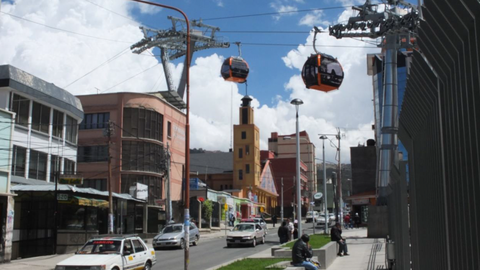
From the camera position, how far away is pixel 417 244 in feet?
22.3

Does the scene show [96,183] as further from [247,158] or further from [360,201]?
[247,158]

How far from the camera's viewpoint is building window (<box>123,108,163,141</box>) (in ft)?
181

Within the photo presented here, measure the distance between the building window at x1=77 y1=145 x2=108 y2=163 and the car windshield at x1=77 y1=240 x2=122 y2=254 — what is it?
4076 centimetres

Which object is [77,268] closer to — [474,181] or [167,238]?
[474,181]

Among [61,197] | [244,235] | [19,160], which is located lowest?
[244,235]

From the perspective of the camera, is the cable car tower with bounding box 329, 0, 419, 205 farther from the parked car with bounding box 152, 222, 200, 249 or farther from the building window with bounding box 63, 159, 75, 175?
the building window with bounding box 63, 159, 75, 175

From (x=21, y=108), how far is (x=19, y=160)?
3.16m

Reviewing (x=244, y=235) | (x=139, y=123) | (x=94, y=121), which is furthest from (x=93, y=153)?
(x=244, y=235)

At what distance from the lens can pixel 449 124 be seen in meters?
3.46

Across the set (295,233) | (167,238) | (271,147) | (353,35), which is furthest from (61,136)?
→ (271,147)

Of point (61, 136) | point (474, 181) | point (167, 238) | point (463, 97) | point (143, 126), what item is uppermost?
point (143, 126)

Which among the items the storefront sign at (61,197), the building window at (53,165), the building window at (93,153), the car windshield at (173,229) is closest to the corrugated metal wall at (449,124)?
the storefront sign at (61,197)

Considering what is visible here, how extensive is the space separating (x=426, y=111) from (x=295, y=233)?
→ 109 ft

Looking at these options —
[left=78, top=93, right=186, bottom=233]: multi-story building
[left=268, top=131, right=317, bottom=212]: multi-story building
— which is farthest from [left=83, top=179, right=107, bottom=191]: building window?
[left=268, top=131, right=317, bottom=212]: multi-story building
